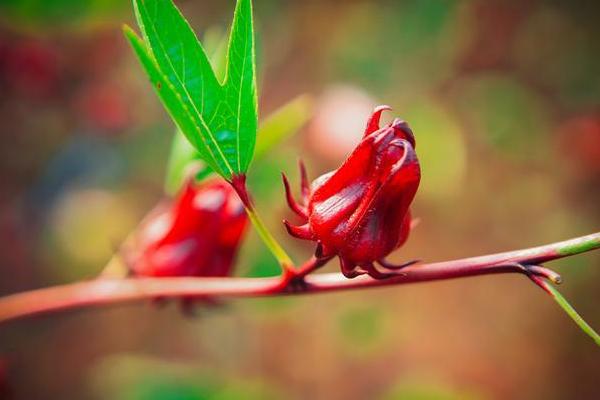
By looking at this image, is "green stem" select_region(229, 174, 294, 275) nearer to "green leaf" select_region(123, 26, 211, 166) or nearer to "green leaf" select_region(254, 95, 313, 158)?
"green leaf" select_region(123, 26, 211, 166)

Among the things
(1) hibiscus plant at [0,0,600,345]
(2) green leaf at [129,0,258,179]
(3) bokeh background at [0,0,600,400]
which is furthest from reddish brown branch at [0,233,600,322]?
(3) bokeh background at [0,0,600,400]

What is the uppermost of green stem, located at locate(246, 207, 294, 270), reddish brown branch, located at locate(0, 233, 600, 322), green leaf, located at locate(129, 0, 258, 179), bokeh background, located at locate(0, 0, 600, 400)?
green leaf, located at locate(129, 0, 258, 179)

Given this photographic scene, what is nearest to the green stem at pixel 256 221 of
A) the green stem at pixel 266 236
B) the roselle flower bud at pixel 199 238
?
the green stem at pixel 266 236

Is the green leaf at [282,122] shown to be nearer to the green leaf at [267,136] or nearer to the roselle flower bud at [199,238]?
the green leaf at [267,136]

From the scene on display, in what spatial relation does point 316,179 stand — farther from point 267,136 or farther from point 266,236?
point 267,136

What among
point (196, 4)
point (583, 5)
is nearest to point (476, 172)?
point (583, 5)

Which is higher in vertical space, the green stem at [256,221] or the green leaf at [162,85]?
the green leaf at [162,85]

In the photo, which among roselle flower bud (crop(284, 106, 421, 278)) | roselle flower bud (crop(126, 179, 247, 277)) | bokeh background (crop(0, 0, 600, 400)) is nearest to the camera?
roselle flower bud (crop(284, 106, 421, 278))

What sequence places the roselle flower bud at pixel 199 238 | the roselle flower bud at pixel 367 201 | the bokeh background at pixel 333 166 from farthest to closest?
the bokeh background at pixel 333 166 → the roselle flower bud at pixel 199 238 → the roselle flower bud at pixel 367 201
